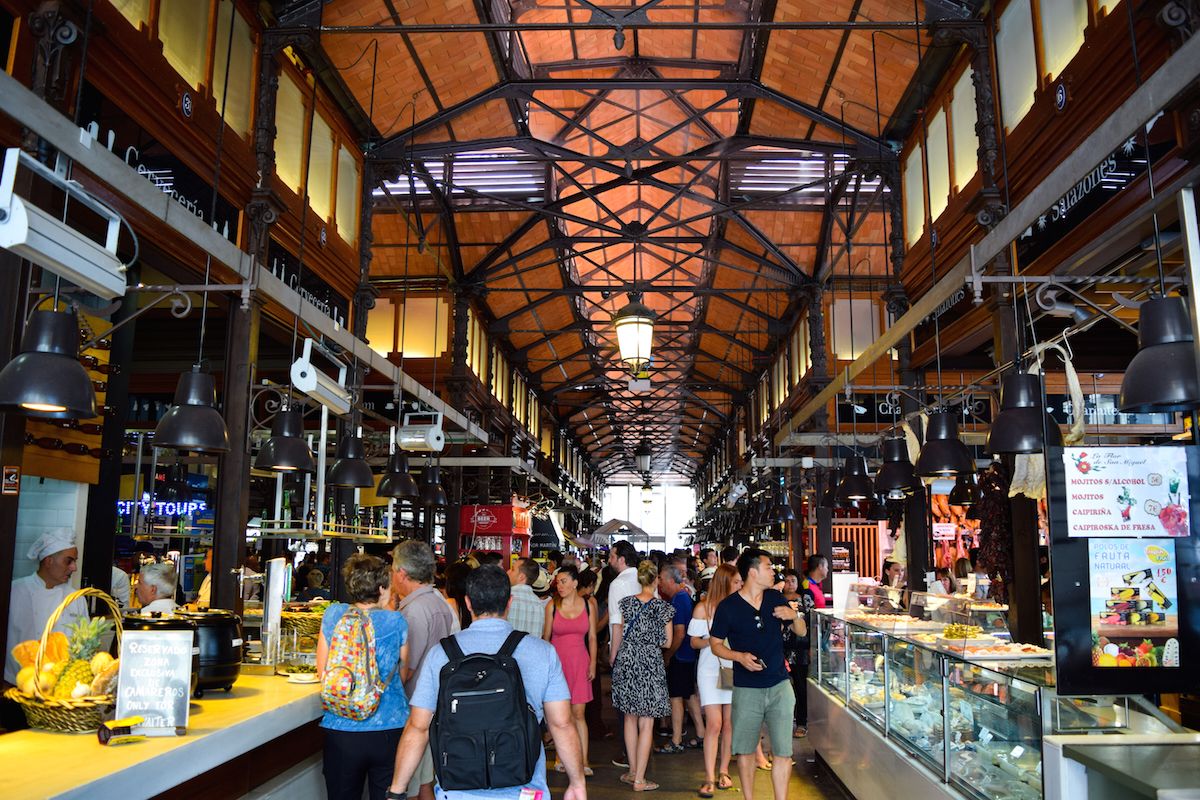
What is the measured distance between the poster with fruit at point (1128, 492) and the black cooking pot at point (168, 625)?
3.87 metres

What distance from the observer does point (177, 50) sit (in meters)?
7.18

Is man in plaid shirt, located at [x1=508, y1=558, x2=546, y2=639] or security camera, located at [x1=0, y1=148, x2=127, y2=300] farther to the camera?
man in plaid shirt, located at [x1=508, y1=558, x2=546, y2=639]

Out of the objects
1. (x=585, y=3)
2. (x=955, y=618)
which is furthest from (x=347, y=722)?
(x=585, y=3)

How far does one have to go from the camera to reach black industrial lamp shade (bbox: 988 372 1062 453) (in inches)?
210

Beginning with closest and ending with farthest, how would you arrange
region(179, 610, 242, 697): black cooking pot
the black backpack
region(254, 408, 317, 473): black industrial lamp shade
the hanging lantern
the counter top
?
the counter top → the black backpack → region(179, 610, 242, 697): black cooking pot → region(254, 408, 317, 473): black industrial lamp shade → the hanging lantern

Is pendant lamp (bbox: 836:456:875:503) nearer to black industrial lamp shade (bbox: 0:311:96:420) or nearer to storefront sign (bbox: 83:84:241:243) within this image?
storefront sign (bbox: 83:84:241:243)

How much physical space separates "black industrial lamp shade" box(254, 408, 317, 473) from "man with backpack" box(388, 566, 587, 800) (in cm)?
296

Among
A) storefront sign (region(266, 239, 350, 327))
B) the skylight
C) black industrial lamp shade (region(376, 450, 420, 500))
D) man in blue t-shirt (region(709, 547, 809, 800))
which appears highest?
the skylight

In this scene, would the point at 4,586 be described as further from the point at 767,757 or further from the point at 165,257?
the point at 767,757

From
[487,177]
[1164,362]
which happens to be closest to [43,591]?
[1164,362]

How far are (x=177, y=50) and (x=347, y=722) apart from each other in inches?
215

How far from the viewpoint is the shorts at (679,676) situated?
337 inches

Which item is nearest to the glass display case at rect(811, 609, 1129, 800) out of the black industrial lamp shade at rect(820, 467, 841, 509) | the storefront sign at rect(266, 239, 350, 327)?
the black industrial lamp shade at rect(820, 467, 841, 509)

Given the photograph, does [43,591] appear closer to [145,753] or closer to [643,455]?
[145,753]
